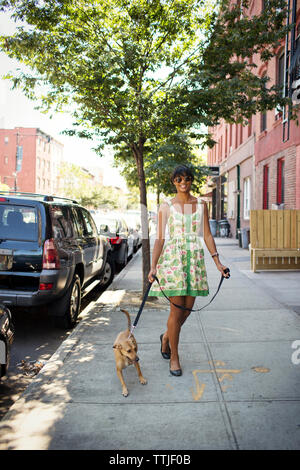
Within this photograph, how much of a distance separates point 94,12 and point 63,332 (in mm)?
5032

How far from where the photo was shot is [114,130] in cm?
737

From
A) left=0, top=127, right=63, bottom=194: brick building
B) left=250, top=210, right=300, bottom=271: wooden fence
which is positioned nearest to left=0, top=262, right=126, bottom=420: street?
left=250, top=210, right=300, bottom=271: wooden fence

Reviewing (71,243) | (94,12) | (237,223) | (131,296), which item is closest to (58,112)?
(94,12)

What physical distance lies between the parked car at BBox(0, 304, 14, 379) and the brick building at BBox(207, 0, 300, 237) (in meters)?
5.72

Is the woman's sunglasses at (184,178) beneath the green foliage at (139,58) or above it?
beneath

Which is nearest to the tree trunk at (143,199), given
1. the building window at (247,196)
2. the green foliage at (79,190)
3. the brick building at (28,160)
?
the building window at (247,196)

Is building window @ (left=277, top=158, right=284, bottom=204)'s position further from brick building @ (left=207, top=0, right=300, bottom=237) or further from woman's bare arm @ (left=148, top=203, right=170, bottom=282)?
woman's bare arm @ (left=148, top=203, right=170, bottom=282)

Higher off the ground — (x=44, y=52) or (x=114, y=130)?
(x=44, y=52)

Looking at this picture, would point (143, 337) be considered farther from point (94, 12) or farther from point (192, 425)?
point (94, 12)

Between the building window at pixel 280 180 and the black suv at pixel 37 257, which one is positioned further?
the building window at pixel 280 180

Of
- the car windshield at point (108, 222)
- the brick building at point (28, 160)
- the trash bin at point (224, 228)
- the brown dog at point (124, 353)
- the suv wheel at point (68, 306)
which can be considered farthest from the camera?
the brick building at point (28, 160)

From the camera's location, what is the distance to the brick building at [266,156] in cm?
1255

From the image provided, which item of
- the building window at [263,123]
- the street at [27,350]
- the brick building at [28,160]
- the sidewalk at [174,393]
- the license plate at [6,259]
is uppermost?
the brick building at [28,160]

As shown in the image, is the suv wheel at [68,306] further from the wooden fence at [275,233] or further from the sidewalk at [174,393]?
the wooden fence at [275,233]
